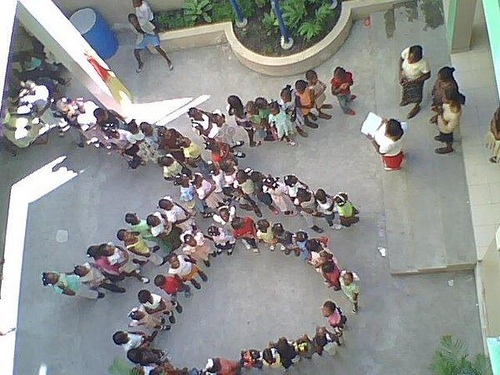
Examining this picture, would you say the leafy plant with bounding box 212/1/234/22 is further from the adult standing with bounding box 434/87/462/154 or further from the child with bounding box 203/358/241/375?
the child with bounding box 203/358/241/375

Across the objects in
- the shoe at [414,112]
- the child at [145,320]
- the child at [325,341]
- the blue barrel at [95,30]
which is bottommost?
the child at [325,341]

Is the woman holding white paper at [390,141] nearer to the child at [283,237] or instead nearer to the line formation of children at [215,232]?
the line formation of children at [215,232]

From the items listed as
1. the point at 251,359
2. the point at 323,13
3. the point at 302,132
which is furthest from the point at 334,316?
the point at 323,13

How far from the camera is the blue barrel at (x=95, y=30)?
11117 mm

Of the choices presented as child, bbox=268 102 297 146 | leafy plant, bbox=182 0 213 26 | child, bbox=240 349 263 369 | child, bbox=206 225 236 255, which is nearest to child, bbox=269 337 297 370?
child, bbox=240 349 263 369

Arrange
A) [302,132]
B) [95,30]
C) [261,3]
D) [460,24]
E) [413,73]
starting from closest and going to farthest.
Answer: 1. [413,73]
2. [460,24]
3. [302,132]
4. [261,3]
5. [95,30]

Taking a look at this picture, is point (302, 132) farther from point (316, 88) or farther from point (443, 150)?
point (443, 150)

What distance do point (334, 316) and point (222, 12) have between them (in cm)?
489

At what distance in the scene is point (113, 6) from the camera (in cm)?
1120

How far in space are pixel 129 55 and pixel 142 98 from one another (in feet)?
2.76

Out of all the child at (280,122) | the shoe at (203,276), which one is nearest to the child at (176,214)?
the shoe at (203,276)

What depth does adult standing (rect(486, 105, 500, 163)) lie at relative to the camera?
8.30 m

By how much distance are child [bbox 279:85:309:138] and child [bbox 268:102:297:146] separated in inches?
2.6

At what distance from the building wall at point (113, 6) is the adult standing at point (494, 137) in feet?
16.1
